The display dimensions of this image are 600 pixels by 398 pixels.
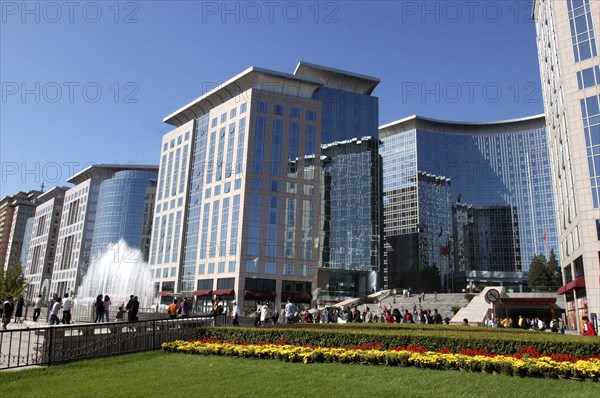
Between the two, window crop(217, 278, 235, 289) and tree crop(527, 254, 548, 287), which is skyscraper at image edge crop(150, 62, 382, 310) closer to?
window crop(217, 278, 235, 289)

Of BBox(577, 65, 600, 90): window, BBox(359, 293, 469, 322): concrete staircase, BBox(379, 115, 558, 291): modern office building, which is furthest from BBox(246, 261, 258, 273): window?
BBox(379, 115, 558, 291): modern office building

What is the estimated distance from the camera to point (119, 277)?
106 m

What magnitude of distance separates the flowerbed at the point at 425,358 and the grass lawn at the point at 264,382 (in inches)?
16.4

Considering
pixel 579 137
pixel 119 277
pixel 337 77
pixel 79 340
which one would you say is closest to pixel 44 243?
pixel 119 277

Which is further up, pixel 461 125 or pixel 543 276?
pixel 461 125

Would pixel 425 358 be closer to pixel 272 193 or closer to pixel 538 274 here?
pixel 272 193

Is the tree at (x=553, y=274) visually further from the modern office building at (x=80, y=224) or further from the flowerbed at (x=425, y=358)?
the modern office building at (x=80, y=224)

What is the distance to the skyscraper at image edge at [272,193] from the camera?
8038cm

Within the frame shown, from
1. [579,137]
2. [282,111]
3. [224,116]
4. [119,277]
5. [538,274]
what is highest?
[224,116]

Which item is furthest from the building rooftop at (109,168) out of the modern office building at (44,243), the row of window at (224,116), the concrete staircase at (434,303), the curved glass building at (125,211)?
the concrete staircase at (434,303)

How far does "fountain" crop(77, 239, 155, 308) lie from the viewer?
9554cm

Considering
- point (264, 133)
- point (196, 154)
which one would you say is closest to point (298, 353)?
point (264, 133)

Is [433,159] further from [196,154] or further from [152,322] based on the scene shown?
[152,322]

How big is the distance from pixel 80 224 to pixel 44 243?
32.4 m
